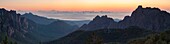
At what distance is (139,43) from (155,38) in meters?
12.4

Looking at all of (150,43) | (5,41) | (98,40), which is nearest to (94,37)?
(98,40)

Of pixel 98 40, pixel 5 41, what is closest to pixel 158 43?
pixel 98 40

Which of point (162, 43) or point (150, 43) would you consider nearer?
point (162, 43)

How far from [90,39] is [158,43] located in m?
21.1

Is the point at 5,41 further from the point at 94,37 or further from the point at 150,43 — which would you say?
the point at 150,43

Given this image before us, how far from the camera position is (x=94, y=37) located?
107875 millimetres

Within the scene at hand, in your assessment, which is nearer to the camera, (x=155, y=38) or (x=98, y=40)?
(x=98, y=40)

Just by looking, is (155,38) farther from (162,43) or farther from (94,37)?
(94,37)

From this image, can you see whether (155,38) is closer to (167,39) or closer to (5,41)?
(167,39)

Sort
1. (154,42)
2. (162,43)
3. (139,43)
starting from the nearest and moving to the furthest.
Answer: (162,43) < (154,42) < (139,43)

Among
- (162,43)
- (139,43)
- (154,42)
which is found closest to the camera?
(162,43)

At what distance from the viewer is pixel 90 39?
358 feet

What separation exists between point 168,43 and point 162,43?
190cm

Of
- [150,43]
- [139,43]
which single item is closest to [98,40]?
[150,43]
